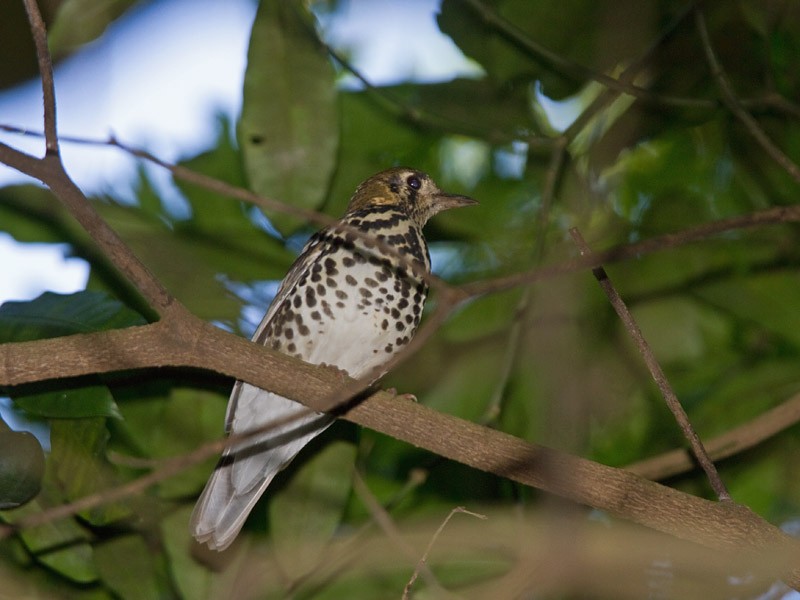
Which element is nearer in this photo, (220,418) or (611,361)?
(220,418)

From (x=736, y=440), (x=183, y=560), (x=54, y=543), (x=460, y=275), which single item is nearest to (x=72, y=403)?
(x=54, y=543)

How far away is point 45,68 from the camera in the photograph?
251 cm

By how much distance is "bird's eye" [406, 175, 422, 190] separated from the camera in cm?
482

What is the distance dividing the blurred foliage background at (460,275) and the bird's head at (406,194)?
111mm

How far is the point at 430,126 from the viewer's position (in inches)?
186

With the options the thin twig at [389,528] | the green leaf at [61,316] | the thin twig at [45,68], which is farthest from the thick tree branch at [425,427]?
the thin twig at [45,68]

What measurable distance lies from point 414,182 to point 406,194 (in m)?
0.08

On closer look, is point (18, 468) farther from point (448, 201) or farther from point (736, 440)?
point (736, 440)

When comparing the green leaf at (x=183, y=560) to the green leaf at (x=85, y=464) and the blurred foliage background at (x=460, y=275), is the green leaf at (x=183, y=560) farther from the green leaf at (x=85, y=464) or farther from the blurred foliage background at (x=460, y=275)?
the green leaf at (x=85, y=464)

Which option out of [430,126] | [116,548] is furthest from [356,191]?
[116,548]

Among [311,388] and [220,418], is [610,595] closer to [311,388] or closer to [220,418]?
[311,388]

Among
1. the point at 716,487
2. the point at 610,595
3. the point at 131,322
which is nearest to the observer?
the point at 716,487

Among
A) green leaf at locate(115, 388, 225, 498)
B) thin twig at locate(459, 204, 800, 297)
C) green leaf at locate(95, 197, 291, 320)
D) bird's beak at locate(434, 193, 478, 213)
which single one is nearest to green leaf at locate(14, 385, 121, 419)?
green leaf at locate(115, 388, 225, 498)

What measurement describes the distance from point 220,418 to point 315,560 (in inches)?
29.3
